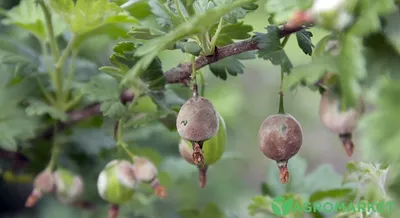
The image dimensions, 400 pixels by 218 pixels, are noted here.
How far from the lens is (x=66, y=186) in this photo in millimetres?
957

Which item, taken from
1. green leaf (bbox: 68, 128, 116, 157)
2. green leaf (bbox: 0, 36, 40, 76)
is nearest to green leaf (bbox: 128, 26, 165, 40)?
green leaf (bbox: 0, 36, 40, 76)

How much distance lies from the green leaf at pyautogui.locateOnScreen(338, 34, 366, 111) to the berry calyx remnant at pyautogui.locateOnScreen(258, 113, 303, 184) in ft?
0.56

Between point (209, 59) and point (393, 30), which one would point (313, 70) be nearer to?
point (393, 30)

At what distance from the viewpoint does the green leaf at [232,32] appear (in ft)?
2.15

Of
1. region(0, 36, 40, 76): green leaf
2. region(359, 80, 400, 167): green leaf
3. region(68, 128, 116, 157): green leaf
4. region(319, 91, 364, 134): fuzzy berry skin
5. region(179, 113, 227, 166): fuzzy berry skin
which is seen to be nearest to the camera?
region(359, 80, 400, 167): green leaf

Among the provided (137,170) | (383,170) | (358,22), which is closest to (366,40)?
(358,22)

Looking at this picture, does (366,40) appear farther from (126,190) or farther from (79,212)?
(79,212)

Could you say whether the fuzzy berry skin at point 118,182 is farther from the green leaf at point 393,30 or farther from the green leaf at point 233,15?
the green leaf at point 393,30

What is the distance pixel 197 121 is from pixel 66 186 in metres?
0.47

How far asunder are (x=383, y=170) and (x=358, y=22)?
0.93 ft

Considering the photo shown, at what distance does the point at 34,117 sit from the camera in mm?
1017

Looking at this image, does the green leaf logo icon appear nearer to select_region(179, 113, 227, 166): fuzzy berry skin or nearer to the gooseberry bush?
the gooseberry bush

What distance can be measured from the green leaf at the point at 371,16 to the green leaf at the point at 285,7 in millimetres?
50

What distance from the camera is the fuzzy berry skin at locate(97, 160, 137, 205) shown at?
0.76 meters
